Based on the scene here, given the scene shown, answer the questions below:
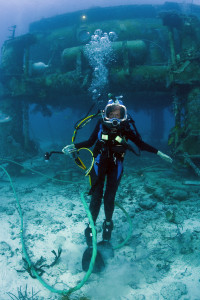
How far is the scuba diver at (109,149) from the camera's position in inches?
114

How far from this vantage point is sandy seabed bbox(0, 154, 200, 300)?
258 cm

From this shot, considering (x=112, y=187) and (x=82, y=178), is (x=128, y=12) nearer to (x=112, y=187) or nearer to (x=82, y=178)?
(x=82, y=178)

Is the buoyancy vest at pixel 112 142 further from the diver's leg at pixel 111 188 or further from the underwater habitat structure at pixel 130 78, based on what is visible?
the underwater habitat structure at pixel 130 78

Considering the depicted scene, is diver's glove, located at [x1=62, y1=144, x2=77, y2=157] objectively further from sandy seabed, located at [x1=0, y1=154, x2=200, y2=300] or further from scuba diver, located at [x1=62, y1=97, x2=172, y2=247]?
sandy seabed, located at [x1=0, y1=154, x2=200, y2=300]

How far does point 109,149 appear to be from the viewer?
2.97 metres

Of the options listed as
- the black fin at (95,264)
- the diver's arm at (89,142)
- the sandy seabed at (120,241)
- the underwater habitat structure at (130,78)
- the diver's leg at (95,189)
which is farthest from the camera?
the underwater habitat structure at (130,78)

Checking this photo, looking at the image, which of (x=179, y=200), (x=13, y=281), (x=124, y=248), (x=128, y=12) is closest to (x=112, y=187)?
(x=124, y=248)

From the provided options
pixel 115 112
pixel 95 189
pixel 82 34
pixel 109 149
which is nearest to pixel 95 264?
pixel 95 189

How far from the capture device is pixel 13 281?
2764mm

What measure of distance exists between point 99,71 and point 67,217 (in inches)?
239

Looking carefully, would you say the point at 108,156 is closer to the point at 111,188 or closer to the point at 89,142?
the point at 89,142

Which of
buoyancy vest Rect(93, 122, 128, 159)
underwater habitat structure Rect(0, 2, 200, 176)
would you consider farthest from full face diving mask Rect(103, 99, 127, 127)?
underwater habitat structure Rect(0, 2, 200, 176)

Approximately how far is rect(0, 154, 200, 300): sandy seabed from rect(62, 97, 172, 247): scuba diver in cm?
55

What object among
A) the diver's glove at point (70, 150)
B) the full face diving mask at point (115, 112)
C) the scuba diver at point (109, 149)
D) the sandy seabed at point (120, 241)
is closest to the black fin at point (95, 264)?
the sandy seabed at point (120, 241)
